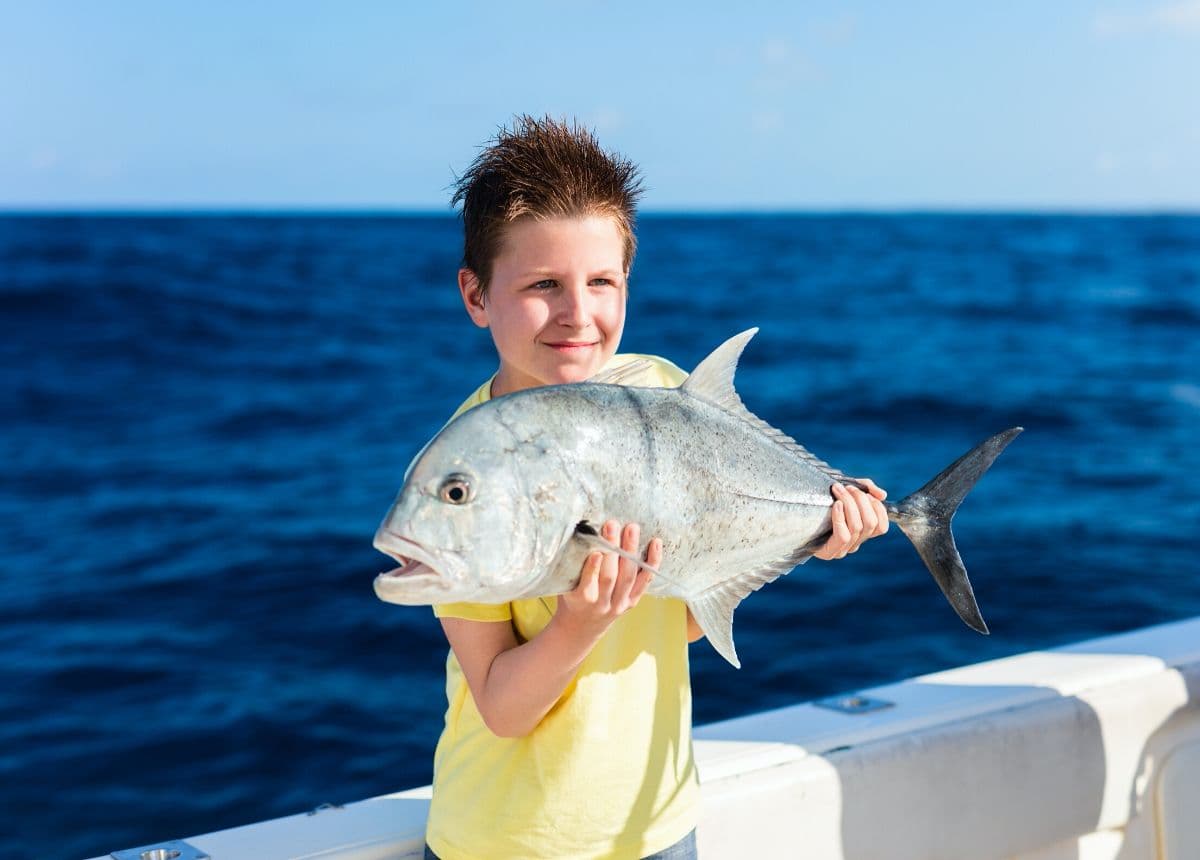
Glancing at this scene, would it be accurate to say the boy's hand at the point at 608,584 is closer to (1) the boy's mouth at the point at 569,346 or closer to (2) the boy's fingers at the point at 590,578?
(2) the boy's fingers at the point at 590,578

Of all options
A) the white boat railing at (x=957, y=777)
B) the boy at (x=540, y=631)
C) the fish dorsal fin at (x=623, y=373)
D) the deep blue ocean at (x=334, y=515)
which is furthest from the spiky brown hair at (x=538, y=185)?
the deep blue ocean at (x=334, y=515)

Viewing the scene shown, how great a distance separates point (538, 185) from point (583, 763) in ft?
3.31

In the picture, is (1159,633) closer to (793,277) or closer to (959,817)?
(959,817)

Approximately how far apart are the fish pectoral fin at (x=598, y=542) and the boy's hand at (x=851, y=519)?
467 mm

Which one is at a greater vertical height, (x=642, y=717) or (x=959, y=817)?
(x=642, y=717)

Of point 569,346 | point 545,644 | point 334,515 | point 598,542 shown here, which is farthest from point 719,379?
point 334,515

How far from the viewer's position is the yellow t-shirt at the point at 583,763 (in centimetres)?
204

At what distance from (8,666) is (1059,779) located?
6548mm

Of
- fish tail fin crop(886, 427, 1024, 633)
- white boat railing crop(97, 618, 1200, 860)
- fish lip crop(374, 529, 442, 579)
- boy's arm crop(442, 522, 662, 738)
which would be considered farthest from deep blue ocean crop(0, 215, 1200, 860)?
fish lip crop(374, 529, 442, 579)

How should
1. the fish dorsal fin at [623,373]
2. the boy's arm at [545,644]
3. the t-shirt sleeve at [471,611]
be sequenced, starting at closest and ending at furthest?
1. the boy's arm at [545,644]
2. the fish dorsal fin at [623,373]
3. the t-shirt sleeve at [471,611]

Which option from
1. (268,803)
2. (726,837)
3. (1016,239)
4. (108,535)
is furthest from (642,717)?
(1016,239)

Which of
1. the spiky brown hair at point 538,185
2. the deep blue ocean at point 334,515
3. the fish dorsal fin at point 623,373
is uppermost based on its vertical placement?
the spiky brown hair at point 538,185

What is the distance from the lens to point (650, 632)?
7.14ft

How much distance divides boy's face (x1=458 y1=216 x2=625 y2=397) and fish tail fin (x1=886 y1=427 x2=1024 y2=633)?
0.65 metres
